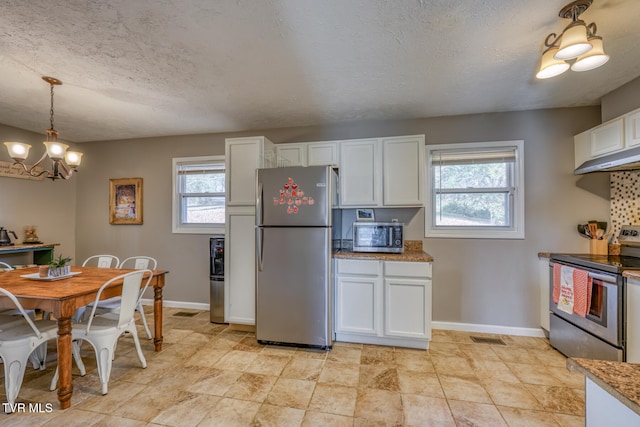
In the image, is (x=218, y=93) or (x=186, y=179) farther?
(x=186, y=179)

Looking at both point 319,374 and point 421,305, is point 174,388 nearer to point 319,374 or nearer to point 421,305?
point 319,374

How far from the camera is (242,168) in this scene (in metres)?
3.21

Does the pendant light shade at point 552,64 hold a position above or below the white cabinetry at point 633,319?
above

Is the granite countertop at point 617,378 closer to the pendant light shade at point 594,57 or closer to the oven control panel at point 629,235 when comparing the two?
the pendant light shade at point 594,57

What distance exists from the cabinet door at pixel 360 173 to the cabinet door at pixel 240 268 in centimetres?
111

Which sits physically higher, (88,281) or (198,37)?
(198,37)

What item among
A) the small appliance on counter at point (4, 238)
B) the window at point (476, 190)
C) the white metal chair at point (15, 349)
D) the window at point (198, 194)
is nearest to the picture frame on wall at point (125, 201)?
the window at point (198, 194)

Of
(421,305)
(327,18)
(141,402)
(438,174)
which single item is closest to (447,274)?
(421,305)

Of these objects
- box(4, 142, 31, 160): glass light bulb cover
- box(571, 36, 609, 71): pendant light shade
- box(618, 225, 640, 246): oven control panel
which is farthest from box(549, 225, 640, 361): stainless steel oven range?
box(4, 142, 31, 160): glass light bulb cover

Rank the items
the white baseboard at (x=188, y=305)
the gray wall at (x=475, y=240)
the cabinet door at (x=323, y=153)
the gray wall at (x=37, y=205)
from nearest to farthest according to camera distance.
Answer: the gray wall at (x=475, y=240) → the cabinet door at (x=323, y=153) → the gray wall at (x=37, y=205) → the white baseboard at (x=188, y=305)

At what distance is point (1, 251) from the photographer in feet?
10.8

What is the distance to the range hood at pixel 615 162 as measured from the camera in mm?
2284

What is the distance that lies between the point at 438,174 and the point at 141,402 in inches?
137

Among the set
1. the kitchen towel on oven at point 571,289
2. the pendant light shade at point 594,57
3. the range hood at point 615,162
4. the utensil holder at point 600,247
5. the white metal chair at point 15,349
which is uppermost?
the pendant light shade at point 594,57
